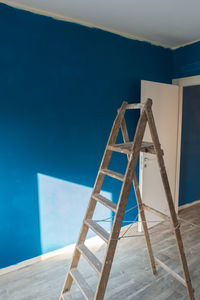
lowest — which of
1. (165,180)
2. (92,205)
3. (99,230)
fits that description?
(99,230)

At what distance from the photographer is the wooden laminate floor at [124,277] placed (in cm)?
181

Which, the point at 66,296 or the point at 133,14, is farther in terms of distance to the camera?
the point at 133,14

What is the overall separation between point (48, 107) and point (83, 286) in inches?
64.1

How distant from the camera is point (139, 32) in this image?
247 cm

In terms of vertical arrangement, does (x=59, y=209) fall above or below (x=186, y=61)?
below

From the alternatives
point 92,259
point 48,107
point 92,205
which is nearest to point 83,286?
point 92,259

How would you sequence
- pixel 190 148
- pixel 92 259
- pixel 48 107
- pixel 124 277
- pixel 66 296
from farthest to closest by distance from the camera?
1. pixel 190 148
2. pixel 48 107
3. pixel 124 277
4. pixel 66 296
5. pixel 92 259

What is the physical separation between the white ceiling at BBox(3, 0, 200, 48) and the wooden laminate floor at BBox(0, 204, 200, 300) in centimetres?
256

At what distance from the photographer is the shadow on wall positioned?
7.32 ft

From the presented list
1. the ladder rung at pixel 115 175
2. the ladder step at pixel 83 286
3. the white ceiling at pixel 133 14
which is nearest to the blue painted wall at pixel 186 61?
the white ceiling at pixel 133 14

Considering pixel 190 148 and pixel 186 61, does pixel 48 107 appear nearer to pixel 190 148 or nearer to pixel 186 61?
pixel 186 61

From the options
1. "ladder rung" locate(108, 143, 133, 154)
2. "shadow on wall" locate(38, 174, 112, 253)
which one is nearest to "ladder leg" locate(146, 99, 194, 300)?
"ladder rung" locate(108, 143, 133, 154)

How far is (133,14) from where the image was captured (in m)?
2.03

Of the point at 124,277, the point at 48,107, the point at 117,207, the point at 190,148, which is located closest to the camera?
the point at 117,207
